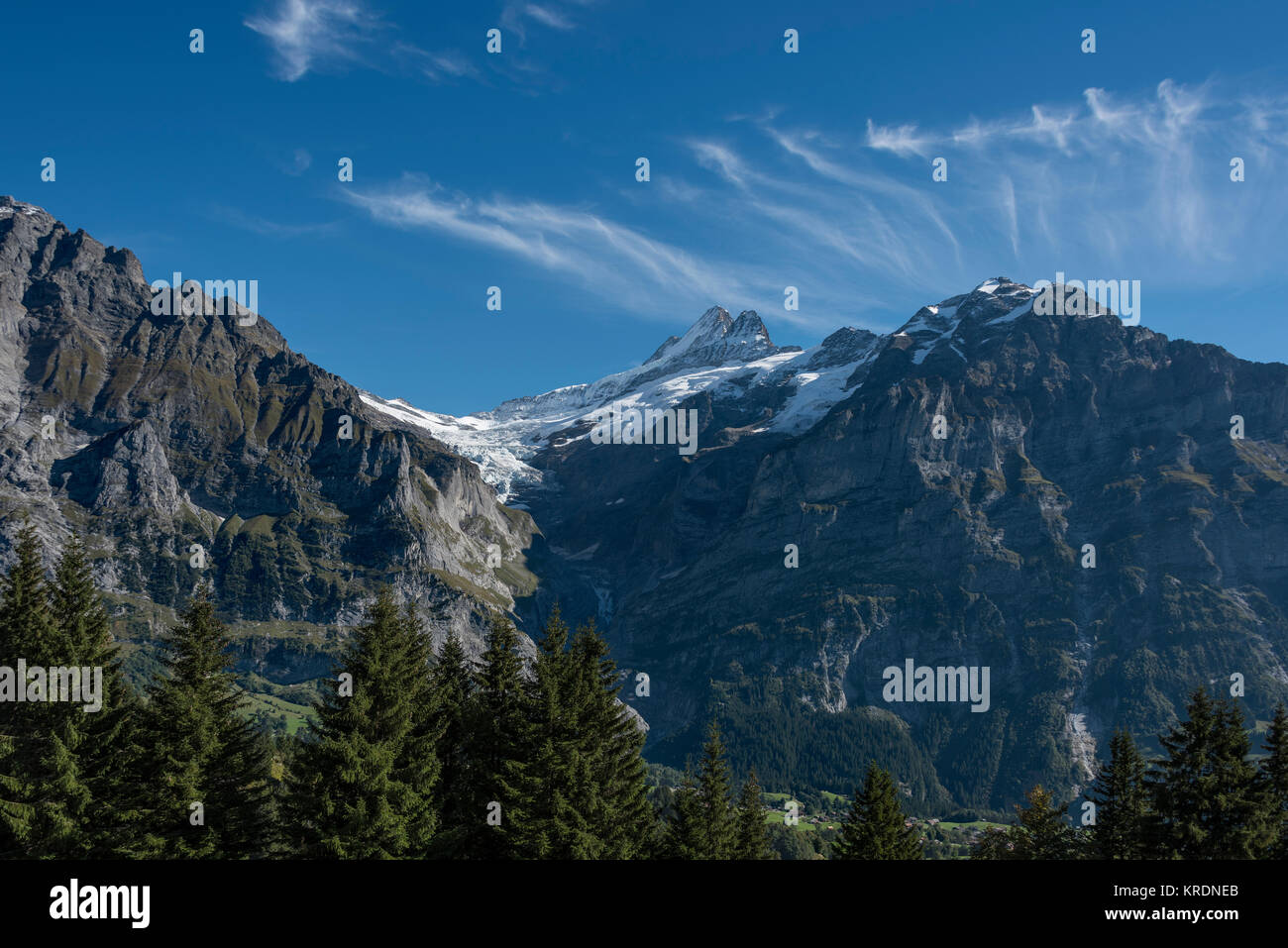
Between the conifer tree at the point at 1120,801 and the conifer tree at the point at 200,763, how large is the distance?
4944 cm

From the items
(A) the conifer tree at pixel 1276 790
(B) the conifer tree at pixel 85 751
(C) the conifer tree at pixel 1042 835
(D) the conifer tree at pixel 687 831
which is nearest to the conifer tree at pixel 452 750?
(D) the conifer tree at pixel 687 831

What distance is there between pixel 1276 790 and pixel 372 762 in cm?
4635

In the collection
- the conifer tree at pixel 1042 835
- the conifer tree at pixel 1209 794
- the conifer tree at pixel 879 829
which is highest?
the conifer tree at pixel 1209 794

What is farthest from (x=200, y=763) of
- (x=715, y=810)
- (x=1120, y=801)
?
(x=1120, y=801)

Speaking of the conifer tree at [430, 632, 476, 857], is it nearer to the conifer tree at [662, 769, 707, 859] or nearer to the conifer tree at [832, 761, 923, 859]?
the conifer tree at [662, 769, 707, 859]

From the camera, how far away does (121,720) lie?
4550 centimetres

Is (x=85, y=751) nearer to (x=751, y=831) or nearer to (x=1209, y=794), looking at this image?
(x=751, y=831)

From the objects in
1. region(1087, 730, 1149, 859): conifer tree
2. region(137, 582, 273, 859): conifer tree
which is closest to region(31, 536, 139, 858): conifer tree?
region(137, 582, 273, 859): conifer tree

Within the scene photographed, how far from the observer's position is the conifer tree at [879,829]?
57.0 metres

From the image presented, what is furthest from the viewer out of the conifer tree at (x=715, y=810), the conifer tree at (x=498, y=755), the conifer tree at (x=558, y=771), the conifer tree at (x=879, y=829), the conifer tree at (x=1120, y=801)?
the conifer tree at (x=715, y=810)

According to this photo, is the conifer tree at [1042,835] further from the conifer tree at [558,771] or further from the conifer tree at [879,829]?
the conifer tree at [558,771]
